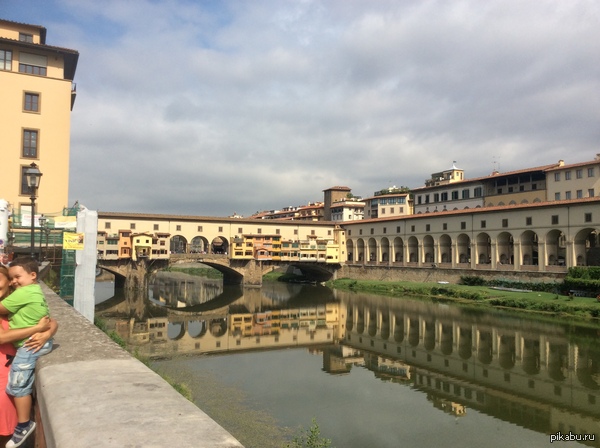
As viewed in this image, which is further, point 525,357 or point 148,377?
point 525,357

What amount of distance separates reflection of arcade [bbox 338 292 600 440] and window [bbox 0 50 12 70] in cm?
2731

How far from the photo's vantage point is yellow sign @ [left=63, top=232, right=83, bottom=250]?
50.4ft

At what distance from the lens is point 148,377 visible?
13.0 ft

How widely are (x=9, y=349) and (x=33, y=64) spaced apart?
30.5 meters

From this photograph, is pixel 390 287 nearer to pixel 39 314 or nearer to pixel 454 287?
pixel 454 287

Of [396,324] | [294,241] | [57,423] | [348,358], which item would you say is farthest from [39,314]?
[294,241]

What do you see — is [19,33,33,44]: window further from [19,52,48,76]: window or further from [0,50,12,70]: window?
[0,50,12,70]: window

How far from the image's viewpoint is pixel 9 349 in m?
4.30

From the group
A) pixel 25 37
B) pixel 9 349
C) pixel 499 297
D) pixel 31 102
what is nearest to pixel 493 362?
pixel 499 297

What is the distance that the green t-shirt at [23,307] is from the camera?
4248mm

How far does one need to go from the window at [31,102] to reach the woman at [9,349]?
93.7 feet

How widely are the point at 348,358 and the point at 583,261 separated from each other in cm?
3022

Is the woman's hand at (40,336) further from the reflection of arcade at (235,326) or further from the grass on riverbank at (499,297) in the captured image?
the grass on riverbank at (499,297)

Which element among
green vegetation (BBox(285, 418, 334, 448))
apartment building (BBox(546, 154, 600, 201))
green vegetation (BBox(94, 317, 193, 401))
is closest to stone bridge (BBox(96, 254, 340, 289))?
green vegetation (BBox(94, 317, 193, 401))
